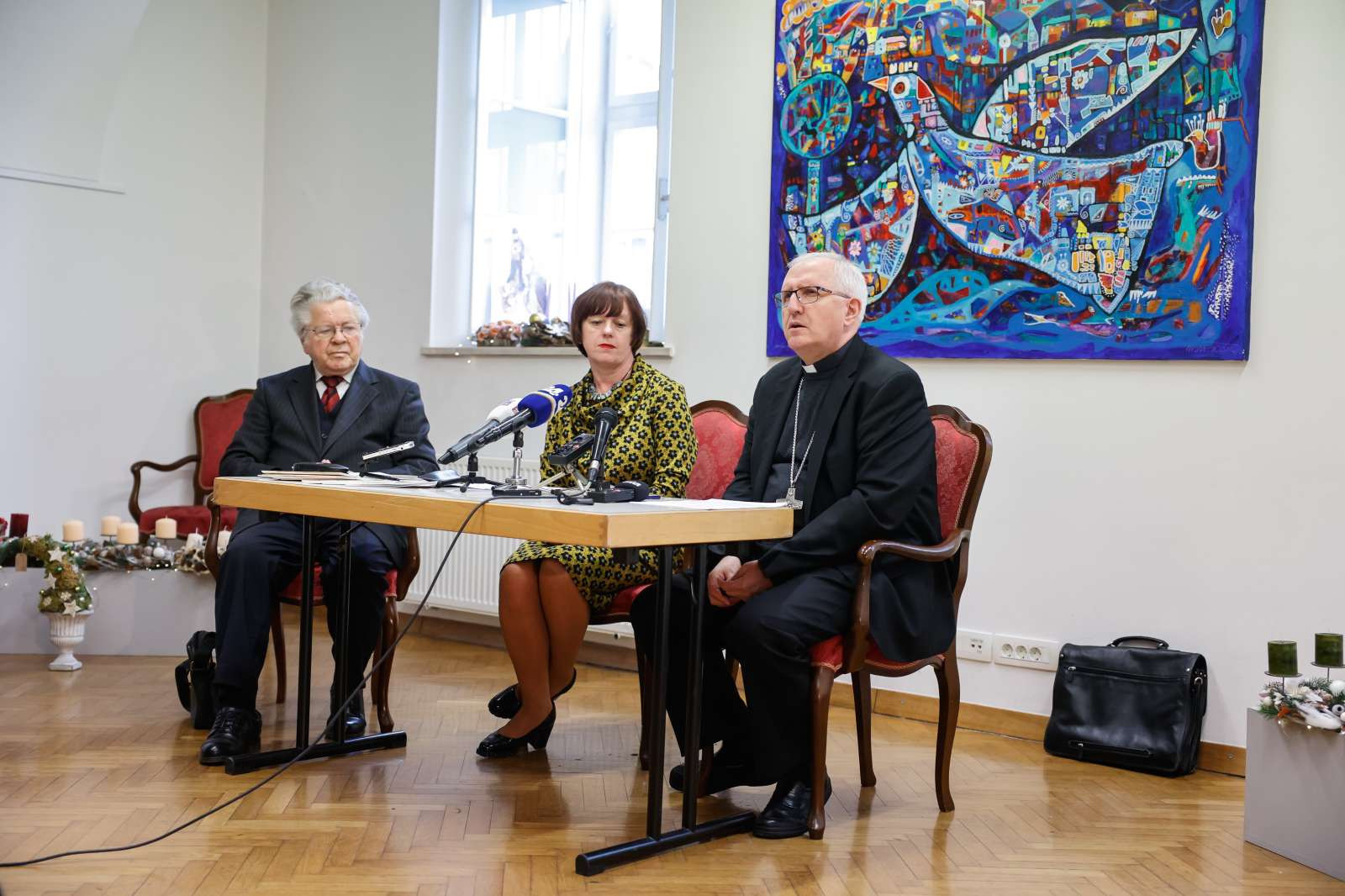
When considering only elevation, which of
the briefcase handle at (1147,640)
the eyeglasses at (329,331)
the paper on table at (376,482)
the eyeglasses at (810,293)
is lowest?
the briefcase handle at (1147,640)

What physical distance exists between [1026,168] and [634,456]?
64.3 inches

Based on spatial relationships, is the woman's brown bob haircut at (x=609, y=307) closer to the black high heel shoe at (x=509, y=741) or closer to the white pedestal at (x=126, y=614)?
the black high heel shoe at (x=509, y=741)

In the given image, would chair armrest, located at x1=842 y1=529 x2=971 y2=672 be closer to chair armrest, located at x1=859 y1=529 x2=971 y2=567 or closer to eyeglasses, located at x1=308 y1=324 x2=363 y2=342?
chair armrest, located at x1=859 y1=529 x2=971 y2=567

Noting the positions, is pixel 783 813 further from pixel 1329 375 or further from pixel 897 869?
pixel 1329 375

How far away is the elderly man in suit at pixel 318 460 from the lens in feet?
11.9

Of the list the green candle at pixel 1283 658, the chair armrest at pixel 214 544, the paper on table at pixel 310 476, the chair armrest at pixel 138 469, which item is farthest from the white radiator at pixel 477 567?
the green candle at pixel 1283 658

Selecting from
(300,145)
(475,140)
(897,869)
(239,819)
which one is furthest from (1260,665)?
(300,145)

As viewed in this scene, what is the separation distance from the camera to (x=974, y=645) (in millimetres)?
4301

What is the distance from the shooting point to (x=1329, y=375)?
3.67 metres

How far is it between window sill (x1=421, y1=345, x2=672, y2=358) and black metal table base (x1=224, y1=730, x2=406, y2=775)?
185cm

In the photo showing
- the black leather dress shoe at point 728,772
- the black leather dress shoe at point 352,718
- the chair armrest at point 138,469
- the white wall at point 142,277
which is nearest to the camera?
the black leather dress shoe at point 728,772

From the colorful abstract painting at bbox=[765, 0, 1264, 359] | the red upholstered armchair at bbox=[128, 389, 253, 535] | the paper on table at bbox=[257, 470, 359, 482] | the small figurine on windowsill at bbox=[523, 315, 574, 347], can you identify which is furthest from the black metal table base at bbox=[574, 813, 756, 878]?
the red upholstered armchair at bbox=[128, 389, 253, 535]

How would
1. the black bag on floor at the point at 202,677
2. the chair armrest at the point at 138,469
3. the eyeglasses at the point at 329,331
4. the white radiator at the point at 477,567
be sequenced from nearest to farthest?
1. the black bag on floor at the point at 202,677
2. the eyeglasses at the point at 329,331
3. the white radiator at the point at 477,567
4. the chair armrest at the point at 138,469

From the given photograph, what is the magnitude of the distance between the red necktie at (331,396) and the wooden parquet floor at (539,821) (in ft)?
3.20
